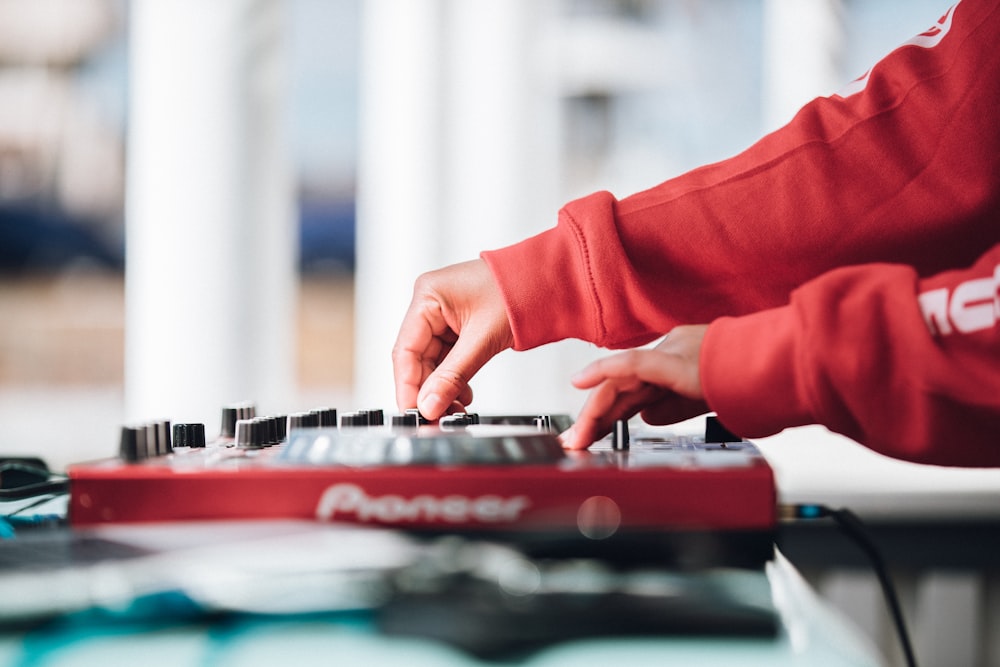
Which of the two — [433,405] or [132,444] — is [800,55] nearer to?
[433,405]

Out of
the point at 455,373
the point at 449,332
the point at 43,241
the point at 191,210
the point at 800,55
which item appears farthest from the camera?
the point at 43,241

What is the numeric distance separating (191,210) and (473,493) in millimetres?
1535

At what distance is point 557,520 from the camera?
458 mm

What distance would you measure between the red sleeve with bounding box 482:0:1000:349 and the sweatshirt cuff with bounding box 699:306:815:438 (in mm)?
227

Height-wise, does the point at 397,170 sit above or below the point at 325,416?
above

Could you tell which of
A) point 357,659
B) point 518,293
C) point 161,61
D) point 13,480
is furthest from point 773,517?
point 161,61

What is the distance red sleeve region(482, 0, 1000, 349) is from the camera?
787 mm

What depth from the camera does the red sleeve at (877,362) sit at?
0.55m

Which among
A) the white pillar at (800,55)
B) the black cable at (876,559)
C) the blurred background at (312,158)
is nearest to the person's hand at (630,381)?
the black cable at (876,559)

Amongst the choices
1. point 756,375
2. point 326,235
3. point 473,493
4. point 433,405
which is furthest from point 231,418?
point 326,235

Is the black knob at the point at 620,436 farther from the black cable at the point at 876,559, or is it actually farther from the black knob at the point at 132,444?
the black knob at the point at 132,444

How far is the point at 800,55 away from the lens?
2.18 meters

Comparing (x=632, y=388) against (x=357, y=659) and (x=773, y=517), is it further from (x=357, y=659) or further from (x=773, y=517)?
(x=357, y=659)

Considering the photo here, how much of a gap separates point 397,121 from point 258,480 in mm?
1711
